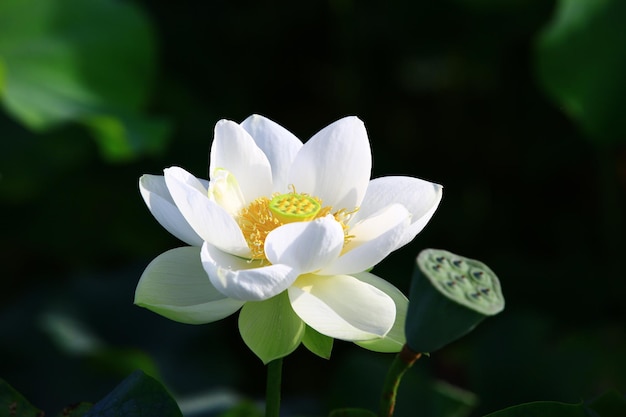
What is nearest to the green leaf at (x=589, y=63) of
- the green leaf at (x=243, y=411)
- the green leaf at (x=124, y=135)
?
the green leaf at (x=124, y=135)

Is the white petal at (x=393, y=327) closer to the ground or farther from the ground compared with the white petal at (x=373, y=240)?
closer to the ground

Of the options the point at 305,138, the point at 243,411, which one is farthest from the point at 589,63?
the point at 243,411

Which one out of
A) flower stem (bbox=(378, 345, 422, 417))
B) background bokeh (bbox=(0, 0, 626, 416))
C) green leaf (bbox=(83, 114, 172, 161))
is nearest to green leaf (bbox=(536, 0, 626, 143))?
background bokeh (bbox=(0, 0, 626, 416))

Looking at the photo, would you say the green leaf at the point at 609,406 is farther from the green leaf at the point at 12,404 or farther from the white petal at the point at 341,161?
the green leaf at the point at 12,404

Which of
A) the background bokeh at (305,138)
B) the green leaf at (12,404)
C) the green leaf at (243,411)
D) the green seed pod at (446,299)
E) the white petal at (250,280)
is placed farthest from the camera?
the background bokeh at (305,138)

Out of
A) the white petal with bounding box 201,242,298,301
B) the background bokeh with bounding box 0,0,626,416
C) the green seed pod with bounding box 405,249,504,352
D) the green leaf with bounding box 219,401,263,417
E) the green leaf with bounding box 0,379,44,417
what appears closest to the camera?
the green seed pod with bounding box 405,249,504,352

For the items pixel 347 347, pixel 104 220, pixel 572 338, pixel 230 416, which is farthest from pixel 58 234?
pixel 572 338

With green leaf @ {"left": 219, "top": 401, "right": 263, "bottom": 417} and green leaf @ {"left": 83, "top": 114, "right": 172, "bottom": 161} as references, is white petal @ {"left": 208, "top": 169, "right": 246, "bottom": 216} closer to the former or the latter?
green leaf @ {"left": 219, "top": 401, "right": 263, "bottom": 417}

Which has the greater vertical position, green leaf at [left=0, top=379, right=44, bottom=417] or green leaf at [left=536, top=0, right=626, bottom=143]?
green leaf at [left=536, top=0, right=626, bottom=143]
